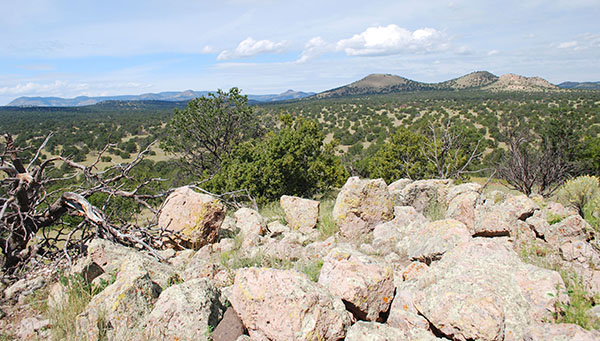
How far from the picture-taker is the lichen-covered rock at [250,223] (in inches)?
258

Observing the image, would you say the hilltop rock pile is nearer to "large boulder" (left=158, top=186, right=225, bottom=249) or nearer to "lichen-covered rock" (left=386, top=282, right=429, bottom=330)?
"lichen-covered rock" (left=386, top=282, right=429, bottom=330)

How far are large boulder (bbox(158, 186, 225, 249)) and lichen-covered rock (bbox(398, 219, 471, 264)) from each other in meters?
3.16

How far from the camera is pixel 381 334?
278 cm

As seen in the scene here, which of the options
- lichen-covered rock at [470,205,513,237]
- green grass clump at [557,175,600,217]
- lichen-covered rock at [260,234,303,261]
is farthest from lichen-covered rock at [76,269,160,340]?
green grass clump at [557,175,600,217]

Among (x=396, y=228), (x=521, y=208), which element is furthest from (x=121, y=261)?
(x=521, y=208)

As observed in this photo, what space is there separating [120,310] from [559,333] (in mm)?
3728

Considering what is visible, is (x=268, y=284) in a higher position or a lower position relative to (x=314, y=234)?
higher

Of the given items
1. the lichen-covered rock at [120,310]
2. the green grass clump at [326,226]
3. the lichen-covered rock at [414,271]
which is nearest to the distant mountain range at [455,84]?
the green grass clump at [326,226]

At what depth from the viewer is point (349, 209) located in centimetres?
598

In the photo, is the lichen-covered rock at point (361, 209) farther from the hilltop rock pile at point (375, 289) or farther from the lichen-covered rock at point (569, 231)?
the lichen-covered rock at point (569, 231)

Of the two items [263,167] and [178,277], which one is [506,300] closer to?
[178,277]

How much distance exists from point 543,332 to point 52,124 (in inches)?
3664

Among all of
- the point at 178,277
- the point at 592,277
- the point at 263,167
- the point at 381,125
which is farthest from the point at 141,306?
the point at 381,125

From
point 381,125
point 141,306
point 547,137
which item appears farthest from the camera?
point 381,125
